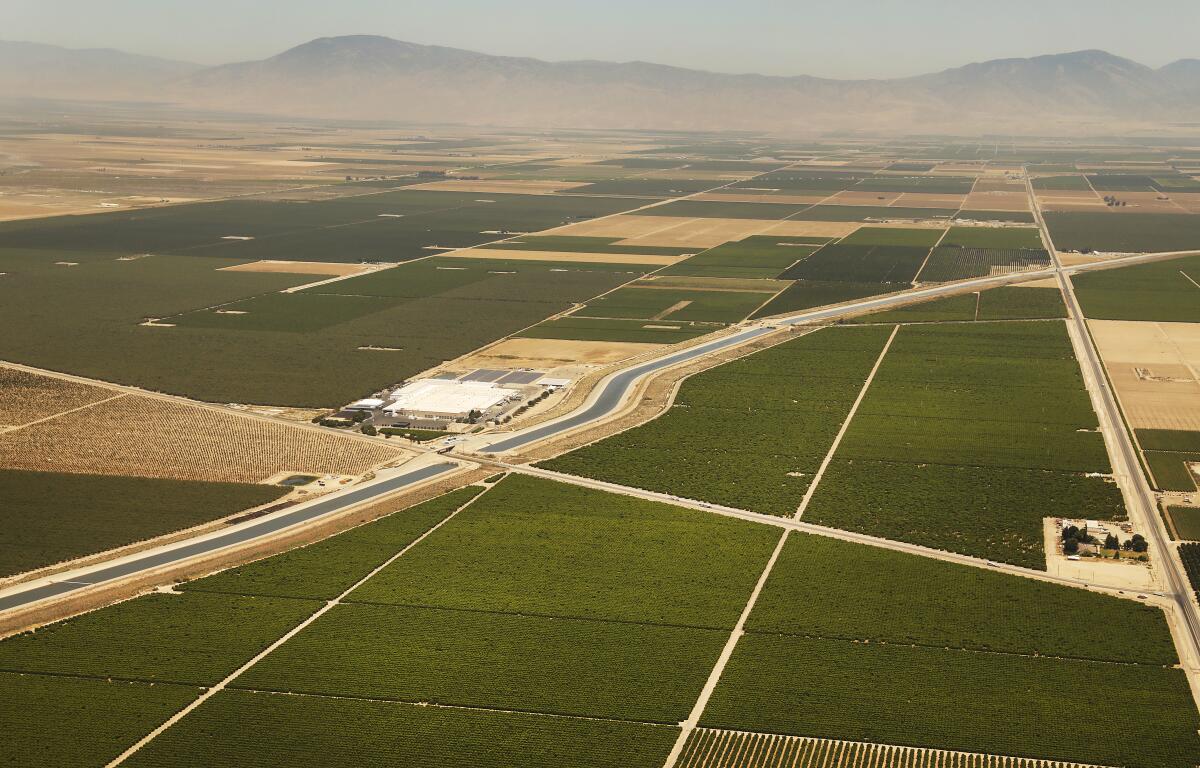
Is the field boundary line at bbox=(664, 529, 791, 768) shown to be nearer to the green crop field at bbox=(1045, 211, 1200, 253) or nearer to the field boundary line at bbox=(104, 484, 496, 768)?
the field boundary line at bbox=(104, 484, 496, 768)

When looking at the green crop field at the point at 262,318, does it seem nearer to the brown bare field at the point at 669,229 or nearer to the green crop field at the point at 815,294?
the green crop field at the point at 815,294

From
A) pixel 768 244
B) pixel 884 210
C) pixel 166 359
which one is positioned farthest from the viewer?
pixel 884 210

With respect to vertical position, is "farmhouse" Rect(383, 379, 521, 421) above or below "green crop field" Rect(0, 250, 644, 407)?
below

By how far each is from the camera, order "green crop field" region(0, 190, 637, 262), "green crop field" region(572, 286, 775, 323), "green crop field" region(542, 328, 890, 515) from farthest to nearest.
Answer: "green crop field" region(0, 190, 637, 262) < "green crop field" region(572, 286, 775, 323) < "green crop field" region(542, 328, 890, 515)

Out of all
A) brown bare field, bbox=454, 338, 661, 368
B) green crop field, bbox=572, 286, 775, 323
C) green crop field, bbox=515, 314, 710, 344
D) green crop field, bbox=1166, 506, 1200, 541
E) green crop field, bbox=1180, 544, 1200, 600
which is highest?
green crop field, bbox=572, 286, 775, 323

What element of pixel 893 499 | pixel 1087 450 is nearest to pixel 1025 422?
pixel 1087 450

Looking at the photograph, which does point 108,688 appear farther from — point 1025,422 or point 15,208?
point 15,208

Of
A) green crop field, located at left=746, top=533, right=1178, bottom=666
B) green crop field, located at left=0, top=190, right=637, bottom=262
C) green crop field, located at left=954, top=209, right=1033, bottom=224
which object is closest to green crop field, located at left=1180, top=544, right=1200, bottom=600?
green crop field, located at left=746, top=533, right=1178, bottom=666
